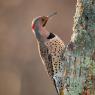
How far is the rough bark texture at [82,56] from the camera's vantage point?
342cm

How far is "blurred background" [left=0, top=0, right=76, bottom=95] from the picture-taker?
865cm

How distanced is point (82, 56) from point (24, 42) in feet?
18.0

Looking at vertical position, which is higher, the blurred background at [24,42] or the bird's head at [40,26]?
the bird's head at [40,26]

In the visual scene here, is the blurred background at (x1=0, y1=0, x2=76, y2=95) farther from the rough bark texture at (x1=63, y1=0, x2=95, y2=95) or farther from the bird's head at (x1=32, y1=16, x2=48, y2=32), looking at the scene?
the rough bark texture at (x1=63, y1=0, x2=95, y2=95)

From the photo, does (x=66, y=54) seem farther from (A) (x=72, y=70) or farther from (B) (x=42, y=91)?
(B) (x=42, y=91)

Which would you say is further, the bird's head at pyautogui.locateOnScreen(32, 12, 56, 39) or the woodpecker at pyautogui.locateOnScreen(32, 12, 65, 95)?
the bird's head at pyautogui.locateOnScreen(32, 12, 56, 39)

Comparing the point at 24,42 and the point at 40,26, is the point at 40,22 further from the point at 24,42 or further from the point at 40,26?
the point at 24,42

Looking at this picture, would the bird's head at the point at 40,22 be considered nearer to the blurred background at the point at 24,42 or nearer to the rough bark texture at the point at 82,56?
the rough bark texture at the point at 82,56

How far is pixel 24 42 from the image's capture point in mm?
8922

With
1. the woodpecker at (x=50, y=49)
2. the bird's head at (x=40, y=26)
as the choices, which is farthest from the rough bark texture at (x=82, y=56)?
the bird's head at (x=40, y=26)

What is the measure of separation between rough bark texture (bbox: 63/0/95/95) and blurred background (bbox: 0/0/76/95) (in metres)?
4.84

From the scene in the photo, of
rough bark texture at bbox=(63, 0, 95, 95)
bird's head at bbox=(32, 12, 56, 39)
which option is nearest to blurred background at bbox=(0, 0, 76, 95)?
bird's head at bbox=(32, 12, 56, 39)

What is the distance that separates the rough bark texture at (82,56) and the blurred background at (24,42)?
484cm

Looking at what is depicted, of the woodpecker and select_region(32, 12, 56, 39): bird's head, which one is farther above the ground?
select_region(32, 12, 56, 39): bird's head
